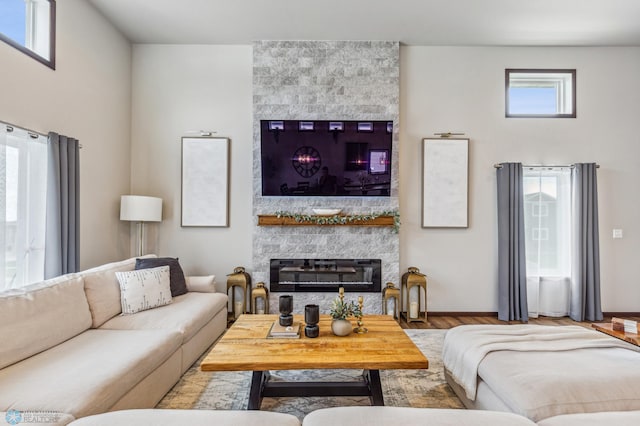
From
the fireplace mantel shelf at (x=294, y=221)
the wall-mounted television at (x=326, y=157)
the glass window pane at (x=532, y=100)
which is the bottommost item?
the fireplace mantel shelf at (x=294, y=221)

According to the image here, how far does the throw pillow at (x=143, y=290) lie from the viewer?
9.66 ft

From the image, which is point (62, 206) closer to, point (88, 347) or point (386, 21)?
point (88, 347)

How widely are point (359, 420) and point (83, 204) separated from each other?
3433mm

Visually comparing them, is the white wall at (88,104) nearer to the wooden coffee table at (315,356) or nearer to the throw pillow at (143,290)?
the throw pillow at (143,290)

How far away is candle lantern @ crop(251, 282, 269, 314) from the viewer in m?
4.13

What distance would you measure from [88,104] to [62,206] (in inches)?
49.5

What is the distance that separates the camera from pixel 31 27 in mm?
2996

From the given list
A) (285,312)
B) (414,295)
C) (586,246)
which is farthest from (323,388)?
(586,246)

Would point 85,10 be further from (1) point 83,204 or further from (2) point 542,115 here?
(2) point 542,115

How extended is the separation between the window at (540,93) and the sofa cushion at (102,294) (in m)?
4.82

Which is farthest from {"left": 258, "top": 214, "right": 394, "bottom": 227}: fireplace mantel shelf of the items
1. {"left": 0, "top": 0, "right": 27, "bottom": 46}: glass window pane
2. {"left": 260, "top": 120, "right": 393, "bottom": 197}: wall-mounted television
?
{"left": 0, "top": 0, "right": 27, "bottom": 46}: glass window pane

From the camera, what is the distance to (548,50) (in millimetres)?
4539

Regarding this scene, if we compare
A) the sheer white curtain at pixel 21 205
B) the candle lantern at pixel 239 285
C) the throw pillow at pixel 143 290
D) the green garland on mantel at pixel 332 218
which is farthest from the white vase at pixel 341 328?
the sheer white curtain at pixel 21 205

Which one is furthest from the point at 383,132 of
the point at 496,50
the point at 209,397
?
the point at 209,397
